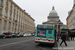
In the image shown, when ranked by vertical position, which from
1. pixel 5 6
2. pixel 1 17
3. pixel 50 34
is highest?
pixel 5 6

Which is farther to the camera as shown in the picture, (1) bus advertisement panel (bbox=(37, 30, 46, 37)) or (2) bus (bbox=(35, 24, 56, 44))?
(1) bus advertisement panel (bbox=(37, 30, 46, 37))

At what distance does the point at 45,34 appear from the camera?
1173 cm

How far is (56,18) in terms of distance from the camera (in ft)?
404

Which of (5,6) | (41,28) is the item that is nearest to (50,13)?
(5,6)

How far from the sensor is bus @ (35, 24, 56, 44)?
37.5ft

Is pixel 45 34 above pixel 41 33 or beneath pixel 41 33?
beneath

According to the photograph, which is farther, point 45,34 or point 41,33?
point 41,33

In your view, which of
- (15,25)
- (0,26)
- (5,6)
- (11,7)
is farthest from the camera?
(15,25)

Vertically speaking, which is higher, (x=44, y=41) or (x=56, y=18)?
(x=56, y=18)

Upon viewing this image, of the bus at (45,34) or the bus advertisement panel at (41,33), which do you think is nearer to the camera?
the bus at (45,34)

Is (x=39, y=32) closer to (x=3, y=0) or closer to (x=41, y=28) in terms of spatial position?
(x=41, y=28)

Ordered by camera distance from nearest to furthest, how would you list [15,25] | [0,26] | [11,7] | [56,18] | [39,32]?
[39,32] < [0,26] < [11,7] < [15,25] < [56,18]

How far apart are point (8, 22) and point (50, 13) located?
9382 cm

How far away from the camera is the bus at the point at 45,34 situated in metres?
11.4
